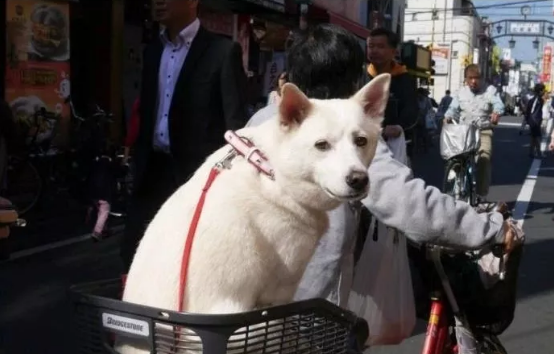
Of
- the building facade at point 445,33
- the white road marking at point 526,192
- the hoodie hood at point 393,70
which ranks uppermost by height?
the building facade at point 445,33

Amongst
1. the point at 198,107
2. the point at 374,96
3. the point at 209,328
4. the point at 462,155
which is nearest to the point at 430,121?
the point at 462,155

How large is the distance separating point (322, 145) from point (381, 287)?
96 cm

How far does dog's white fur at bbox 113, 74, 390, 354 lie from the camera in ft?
6.54

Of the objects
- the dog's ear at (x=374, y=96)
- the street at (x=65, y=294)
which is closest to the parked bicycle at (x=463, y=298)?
the dog's ear at (x=374, y=96)

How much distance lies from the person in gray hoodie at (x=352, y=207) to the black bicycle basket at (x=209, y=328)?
46 cm

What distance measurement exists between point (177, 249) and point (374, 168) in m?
0.75

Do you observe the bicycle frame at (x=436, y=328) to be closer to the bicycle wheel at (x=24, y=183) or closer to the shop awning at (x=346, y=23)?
the bicycle wheel at (x=24, y=183)

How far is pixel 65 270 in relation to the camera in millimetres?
7914

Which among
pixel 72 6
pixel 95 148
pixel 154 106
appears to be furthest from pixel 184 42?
pixel 72 6

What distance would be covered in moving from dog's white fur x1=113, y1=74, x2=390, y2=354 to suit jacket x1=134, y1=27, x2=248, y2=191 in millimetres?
1624

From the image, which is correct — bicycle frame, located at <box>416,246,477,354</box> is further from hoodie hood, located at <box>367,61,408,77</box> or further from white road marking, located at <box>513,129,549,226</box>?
white road marking, located at <box>513,129,549,226</box>

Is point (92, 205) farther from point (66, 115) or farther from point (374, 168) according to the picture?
point (374, 168)

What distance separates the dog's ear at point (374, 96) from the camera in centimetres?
222

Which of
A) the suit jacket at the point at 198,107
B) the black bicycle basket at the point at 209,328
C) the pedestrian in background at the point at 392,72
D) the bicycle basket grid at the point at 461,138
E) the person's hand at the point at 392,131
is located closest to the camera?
the black bicycle basket at the point at 209,328
